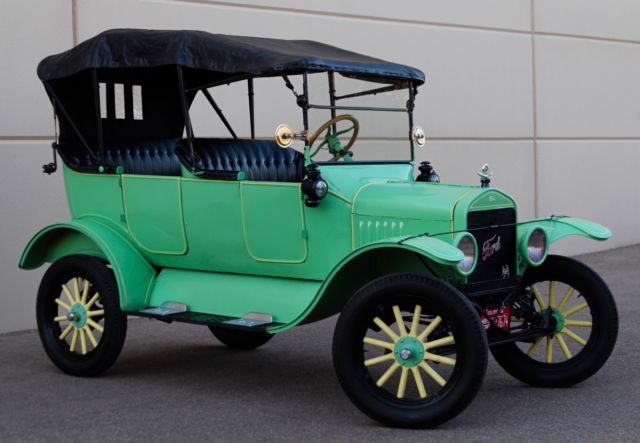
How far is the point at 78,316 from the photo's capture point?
604cm

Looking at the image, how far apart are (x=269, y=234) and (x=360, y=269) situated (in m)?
0.55

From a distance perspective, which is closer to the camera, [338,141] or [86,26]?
[338,141]

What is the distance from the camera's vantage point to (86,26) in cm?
795

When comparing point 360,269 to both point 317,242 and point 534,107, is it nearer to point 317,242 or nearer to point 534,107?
point 317,242

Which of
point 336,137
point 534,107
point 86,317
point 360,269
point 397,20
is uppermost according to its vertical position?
point 397,20

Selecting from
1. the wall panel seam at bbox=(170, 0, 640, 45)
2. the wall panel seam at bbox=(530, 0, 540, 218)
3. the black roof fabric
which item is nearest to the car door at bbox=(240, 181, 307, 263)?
the black roof fabric

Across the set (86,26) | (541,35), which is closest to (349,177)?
(86,26)

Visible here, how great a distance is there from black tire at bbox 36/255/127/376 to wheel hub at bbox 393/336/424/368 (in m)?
1.88

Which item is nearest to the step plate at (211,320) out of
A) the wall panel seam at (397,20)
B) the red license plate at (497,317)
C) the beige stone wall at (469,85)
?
the red license plate at (497,317)

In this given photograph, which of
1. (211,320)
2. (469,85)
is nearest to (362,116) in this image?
(211,320)

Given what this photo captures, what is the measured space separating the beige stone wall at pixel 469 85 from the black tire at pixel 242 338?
6.01ft

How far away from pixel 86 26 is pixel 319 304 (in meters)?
3.85

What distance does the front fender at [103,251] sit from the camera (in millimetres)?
5870

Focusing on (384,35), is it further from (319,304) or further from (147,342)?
(319,304)
